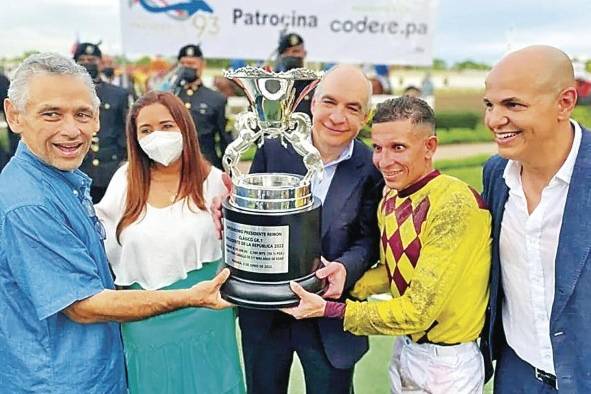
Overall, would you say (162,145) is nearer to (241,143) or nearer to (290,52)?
(241,143)

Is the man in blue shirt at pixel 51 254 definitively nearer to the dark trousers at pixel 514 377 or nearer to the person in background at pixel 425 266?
the person in background at pixel 425 266

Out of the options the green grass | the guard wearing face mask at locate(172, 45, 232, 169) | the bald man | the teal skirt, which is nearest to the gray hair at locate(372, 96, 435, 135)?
the bald man

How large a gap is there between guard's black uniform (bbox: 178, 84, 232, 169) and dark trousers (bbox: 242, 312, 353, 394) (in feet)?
9.57

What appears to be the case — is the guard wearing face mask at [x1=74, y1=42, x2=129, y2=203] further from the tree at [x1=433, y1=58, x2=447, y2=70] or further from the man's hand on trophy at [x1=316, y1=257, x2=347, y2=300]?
the tree at [x1=433, y1=58, x2=447, y2=70]

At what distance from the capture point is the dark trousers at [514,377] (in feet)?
6.42

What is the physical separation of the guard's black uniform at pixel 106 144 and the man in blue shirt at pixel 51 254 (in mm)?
3373

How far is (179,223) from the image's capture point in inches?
88.7

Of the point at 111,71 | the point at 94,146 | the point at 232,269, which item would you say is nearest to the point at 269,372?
the point at 232,269

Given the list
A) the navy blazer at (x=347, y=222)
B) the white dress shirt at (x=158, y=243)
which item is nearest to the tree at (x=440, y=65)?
the navy blazer at (x=347, y=222)

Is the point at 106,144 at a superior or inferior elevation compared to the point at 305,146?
inferior

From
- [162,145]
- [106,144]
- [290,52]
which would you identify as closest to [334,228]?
[162,145]

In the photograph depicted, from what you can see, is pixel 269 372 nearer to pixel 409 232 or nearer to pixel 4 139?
pixel 409 232

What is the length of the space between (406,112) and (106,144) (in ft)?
12.1

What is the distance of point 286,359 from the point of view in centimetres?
242
